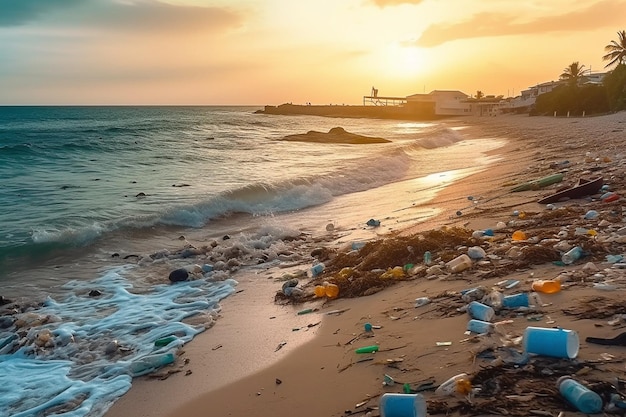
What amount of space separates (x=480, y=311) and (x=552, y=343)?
2.89 ft

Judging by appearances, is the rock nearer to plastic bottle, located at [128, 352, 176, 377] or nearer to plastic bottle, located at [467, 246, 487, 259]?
plastic bottle, located at [128, 352, 176, 377]

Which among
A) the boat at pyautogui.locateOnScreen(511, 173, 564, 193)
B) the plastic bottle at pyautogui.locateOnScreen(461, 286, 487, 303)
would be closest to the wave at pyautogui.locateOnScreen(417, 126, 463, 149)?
the boat at pyautogui.locateOnScreen(511, 173, 564, 193)

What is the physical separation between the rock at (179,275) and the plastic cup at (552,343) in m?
4.98

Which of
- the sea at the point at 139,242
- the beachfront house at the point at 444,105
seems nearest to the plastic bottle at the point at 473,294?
the sea at the point at 139,242

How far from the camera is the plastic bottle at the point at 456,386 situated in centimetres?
274

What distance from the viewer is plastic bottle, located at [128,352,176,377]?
4.25 meters

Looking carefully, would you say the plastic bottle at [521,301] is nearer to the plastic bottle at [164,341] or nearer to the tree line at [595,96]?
the plastic bottle at [164,341]

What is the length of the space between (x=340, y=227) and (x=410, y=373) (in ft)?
21.0

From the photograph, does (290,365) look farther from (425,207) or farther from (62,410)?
(425,207)

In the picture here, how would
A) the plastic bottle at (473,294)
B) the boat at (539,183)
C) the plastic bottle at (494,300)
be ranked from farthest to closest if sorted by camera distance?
the boat at (539,183) → the plastic bottle at (473,294) → the plastic bottle at (494,300)

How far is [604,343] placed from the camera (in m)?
2.86

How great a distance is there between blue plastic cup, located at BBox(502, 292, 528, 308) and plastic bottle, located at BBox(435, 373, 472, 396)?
106cm

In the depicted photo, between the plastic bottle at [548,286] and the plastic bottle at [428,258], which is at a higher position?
the plastic bottle at [548,286]

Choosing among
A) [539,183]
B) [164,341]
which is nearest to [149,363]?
[164,341]
